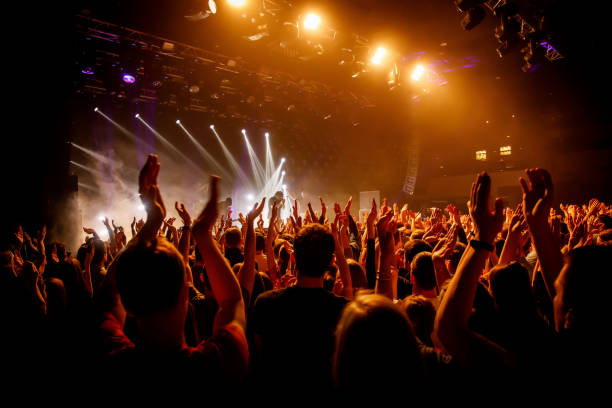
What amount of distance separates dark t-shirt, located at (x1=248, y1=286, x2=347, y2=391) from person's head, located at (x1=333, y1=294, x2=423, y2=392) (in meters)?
0.48

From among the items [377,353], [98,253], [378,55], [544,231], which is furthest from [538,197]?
[378,55]

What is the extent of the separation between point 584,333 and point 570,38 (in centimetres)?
858

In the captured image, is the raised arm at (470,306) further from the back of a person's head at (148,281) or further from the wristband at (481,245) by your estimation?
the back of a person's head at (148,281)

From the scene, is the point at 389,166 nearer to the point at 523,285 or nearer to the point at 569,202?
the point at 569,202

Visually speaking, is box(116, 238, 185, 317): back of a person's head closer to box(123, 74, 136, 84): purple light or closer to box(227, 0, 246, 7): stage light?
box(227, 0, 246, 7): stage light

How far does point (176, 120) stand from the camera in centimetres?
1600

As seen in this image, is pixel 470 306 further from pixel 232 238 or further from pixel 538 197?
pixel 232 238

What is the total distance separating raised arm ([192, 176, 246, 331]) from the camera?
1390mm

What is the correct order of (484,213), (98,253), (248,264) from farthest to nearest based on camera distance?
1. (98,253)
2. (248,264)
3. (484,213)

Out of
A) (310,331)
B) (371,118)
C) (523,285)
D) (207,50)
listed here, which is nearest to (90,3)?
(207,50)

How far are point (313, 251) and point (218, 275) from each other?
1.61 ft

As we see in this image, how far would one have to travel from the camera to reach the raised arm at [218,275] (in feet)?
4.56

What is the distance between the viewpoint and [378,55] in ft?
29.9

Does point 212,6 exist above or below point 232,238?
above
